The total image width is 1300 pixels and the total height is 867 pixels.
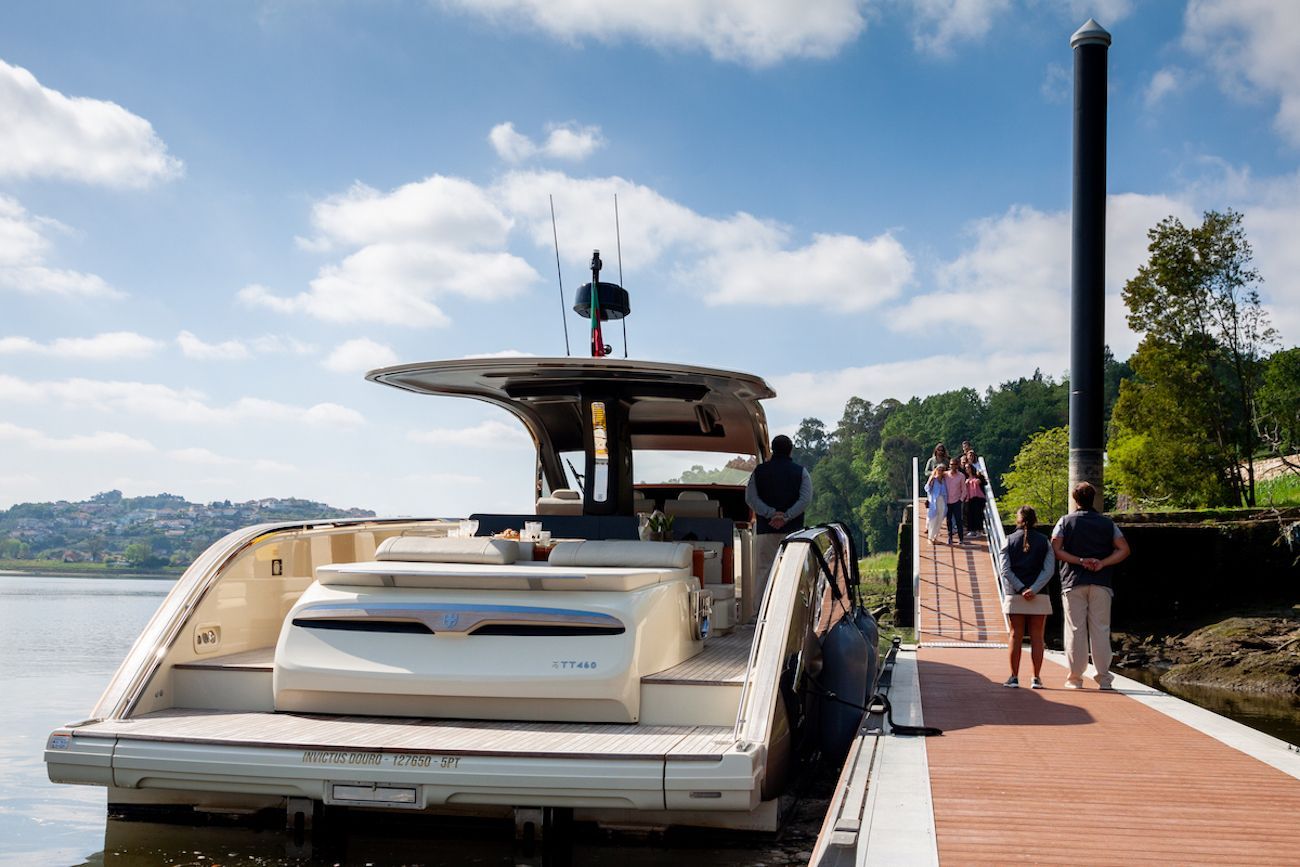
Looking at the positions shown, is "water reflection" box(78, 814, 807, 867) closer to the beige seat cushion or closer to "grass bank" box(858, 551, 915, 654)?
the beige seat cushion

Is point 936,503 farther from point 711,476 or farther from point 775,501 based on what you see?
point 775,501

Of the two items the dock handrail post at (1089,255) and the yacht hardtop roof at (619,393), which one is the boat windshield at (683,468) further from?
the dock handrail post at (1089,255)

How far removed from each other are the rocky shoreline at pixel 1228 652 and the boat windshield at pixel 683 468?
11234 millimetres

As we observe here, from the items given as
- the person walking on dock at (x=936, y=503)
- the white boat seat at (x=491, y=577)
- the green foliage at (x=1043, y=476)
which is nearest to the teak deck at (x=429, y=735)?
the white boat seat at (x=491, y=577)

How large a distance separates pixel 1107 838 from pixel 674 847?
194 centimetres

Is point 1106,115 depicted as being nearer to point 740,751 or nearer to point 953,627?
point 953,627

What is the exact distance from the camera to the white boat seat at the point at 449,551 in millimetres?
6461

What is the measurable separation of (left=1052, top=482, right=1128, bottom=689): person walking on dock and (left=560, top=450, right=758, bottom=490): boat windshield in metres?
2.88

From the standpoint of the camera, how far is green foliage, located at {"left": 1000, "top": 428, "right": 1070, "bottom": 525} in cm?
6234

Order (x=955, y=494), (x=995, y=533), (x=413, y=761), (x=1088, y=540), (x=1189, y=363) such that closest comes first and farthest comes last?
(x=413, y=761)
(x=1088, y=540)
(x=995, y=533)
(x=955, y=494)
(x=1189, y=363)

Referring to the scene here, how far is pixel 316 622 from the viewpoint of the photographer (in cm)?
579

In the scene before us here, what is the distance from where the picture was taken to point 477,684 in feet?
18.0

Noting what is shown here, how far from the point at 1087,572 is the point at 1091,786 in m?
3.44

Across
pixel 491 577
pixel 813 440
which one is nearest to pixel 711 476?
A: pixel 491 577
